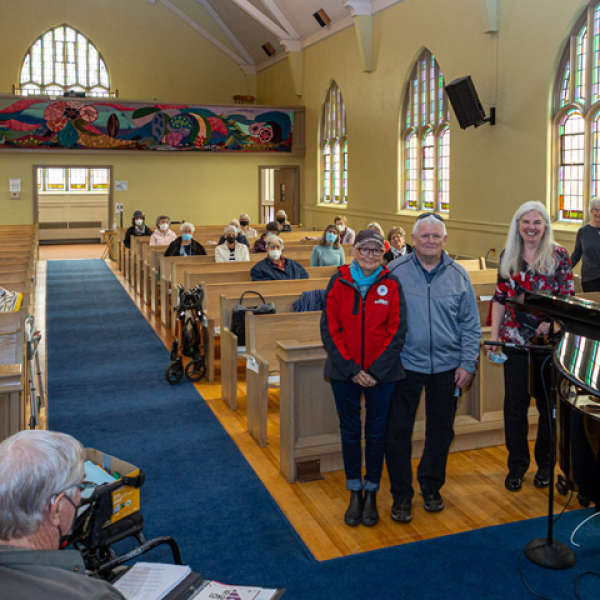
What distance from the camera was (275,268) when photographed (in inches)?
292

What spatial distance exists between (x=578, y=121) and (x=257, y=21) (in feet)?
37.3

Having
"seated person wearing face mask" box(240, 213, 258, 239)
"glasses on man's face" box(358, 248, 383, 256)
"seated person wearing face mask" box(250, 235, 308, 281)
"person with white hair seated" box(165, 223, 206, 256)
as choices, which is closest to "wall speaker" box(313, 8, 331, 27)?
"seated person wearing face mask" box(240, 213, 258, 239)

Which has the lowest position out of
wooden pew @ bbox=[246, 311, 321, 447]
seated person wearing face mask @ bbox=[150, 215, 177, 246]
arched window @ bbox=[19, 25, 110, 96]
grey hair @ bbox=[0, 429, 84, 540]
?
wooden pew @ bbox=[246, 311, 321, 447]

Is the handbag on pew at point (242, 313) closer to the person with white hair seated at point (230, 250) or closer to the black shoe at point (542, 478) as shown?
the black shoe at point (542, 478)

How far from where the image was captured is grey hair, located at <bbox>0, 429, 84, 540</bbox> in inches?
60.9

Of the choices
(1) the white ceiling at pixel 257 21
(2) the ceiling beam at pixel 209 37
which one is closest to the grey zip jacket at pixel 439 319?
(1) the white ceiling at pixel 257 21

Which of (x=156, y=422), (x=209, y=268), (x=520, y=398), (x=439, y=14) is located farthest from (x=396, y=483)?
(x=439, y=14)

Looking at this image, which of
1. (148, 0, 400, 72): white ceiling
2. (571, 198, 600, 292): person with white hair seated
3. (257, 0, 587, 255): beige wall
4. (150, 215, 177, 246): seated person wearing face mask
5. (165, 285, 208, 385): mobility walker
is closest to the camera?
(165, 285, 208, 385): mobility walker

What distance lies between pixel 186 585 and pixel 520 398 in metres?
2.51

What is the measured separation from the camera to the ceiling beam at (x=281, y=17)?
A: 1647 centimetres

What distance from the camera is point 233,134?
18.6 metres

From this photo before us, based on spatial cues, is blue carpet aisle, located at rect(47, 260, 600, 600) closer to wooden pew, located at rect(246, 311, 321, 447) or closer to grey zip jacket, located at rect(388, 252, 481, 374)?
wooden pew, located at rect(246, 311, 321, 447)

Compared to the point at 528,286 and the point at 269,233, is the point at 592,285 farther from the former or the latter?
the point at 269,233

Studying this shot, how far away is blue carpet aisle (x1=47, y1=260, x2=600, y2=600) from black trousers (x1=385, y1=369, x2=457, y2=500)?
0.37 m
